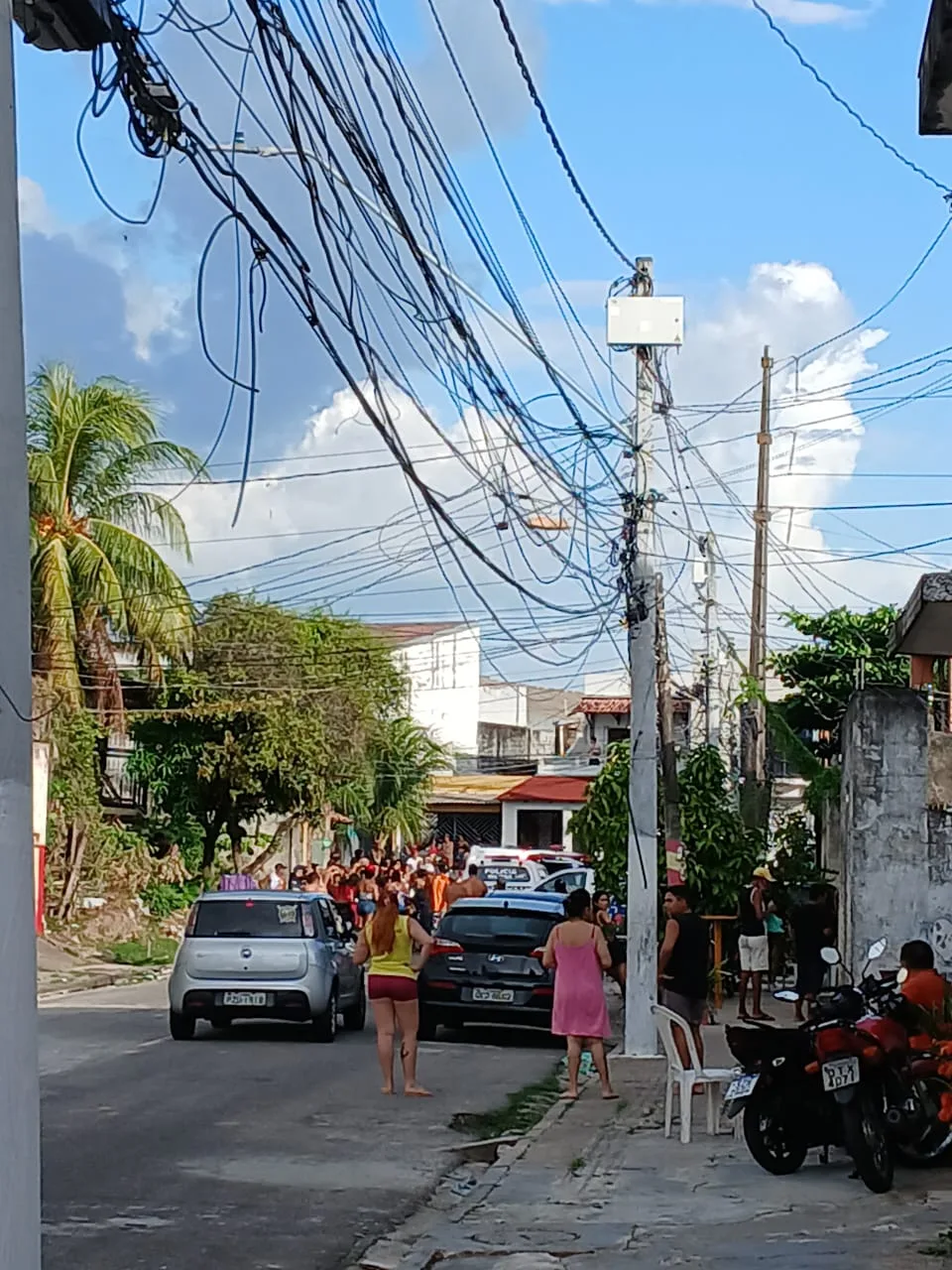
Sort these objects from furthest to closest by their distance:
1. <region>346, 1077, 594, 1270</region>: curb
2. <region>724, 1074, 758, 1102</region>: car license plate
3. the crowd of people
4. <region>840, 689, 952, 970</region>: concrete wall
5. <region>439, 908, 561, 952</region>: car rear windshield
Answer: the crowd of people → <region>439, 908, 561, 952</region>: car rear windshield → <region>840, 689, 952, 970</region>: concrete wall → <region>724, 1074, 758, 1102</region>: car license plate → <region>346, 1077, 594, 1270</region>: curb

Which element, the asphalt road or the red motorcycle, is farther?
the red motorcycle

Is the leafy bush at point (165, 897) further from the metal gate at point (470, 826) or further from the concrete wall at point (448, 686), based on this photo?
the concrete wall at point (448, 686)

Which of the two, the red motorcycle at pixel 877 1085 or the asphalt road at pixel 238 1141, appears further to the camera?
the red motorcycle at pixel 877 1085

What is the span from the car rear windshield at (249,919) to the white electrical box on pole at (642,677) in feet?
12.2

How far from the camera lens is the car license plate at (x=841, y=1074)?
10.6 m

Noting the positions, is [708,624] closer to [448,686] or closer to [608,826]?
[608,826]

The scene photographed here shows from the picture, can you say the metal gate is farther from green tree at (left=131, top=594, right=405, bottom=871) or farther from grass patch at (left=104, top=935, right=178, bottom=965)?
grass patch at (left=104, top=935, right=178, bottom=965)

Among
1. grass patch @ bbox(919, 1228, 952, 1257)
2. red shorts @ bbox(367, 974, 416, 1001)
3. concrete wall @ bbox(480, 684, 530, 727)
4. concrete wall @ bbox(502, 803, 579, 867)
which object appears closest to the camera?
grass patch @ bbox(919, 1228, 952, 1257)

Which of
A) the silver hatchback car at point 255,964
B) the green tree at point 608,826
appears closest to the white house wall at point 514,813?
the green tree at point 608,826

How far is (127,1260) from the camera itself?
29.5 feet

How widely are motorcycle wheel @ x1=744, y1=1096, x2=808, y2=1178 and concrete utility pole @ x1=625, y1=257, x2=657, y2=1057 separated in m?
7.06

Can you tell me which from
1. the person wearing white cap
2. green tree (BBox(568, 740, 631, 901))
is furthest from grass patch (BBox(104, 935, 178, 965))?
the person wearing white cap

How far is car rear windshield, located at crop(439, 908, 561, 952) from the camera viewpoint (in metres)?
20.2

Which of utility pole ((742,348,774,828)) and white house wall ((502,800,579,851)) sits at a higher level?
utility pole ((742,348,774,828))
